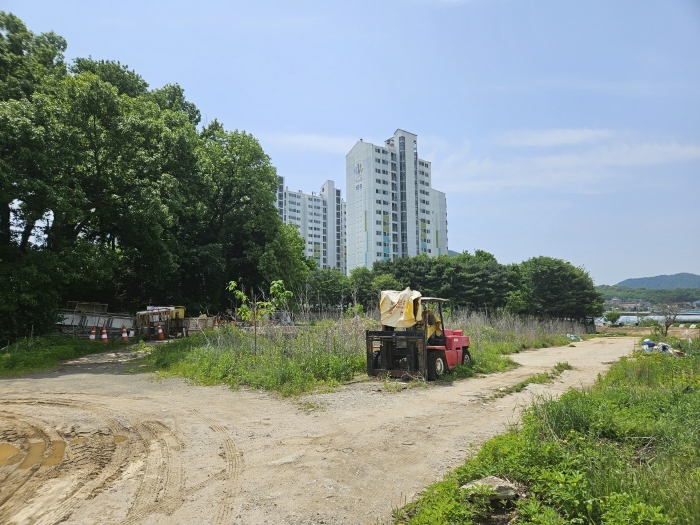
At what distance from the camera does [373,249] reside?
281 feet

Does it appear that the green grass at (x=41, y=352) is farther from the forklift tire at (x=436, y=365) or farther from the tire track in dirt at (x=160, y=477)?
the forklift tire at (x=436, y=365)

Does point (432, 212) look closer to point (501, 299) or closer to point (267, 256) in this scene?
point (501, 299)

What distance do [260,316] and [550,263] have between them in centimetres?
4805

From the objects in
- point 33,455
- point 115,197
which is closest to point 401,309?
point 33,455

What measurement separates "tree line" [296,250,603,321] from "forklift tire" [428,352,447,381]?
126 feet

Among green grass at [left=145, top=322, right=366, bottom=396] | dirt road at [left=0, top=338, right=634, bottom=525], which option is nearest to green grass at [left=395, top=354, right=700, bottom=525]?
dirt road at [left=0, top=338, right=634, bottom=525]

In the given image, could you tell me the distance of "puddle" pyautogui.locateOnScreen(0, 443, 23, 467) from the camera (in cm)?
589

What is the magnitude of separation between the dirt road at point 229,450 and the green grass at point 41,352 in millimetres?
3730

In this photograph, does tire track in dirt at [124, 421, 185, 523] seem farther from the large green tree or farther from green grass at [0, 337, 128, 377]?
the large green tree

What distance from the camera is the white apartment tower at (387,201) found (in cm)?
8519

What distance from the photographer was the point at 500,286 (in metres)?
52.7

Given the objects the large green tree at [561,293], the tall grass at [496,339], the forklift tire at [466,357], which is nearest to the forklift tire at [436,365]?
the forklift tire at [466,357]

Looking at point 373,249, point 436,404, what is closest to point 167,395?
point 436,404

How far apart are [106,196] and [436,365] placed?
17.7m
